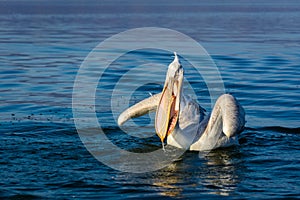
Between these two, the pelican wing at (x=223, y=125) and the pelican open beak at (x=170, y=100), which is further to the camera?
the pelican wing at (x=223, y=125)

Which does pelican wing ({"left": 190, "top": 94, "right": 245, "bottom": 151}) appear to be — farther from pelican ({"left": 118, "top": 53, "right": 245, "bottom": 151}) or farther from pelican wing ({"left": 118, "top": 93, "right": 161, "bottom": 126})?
pelican wing ({"left": 118, "top": 93, "right": 161, "bottom": 126})

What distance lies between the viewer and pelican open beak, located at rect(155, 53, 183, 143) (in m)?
9.15

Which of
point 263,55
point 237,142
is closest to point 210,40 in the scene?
point 263,55

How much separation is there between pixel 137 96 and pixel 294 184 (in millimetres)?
6694

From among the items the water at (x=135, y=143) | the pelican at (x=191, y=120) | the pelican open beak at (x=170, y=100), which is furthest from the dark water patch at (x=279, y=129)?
the pelican open beak at (x=170, y=100)

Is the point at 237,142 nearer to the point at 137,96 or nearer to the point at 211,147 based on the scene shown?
the point at 211,147

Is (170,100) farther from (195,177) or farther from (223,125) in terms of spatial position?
(195,177)

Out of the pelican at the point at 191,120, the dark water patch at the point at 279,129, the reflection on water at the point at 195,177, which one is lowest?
the reflection on water at the point at 195,177

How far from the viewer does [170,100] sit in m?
9.21

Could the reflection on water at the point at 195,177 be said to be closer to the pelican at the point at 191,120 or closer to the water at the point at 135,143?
the water at the point at 135,143

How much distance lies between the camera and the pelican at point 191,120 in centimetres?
921

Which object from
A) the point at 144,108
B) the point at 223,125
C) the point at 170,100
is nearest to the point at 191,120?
the point at 223,125

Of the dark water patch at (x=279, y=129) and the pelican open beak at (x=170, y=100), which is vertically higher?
the pelican open beak at (x=170, y=100)

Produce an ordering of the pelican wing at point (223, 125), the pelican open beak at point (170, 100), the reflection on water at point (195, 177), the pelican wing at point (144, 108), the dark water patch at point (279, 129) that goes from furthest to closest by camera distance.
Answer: the dark water patch at point (279, 129) → the pelican wing at point (144, 108) → the pelican wing at point (223, 125) → the pelican open beak at point (170, 100) → the reflection on water at point (195, 177)
